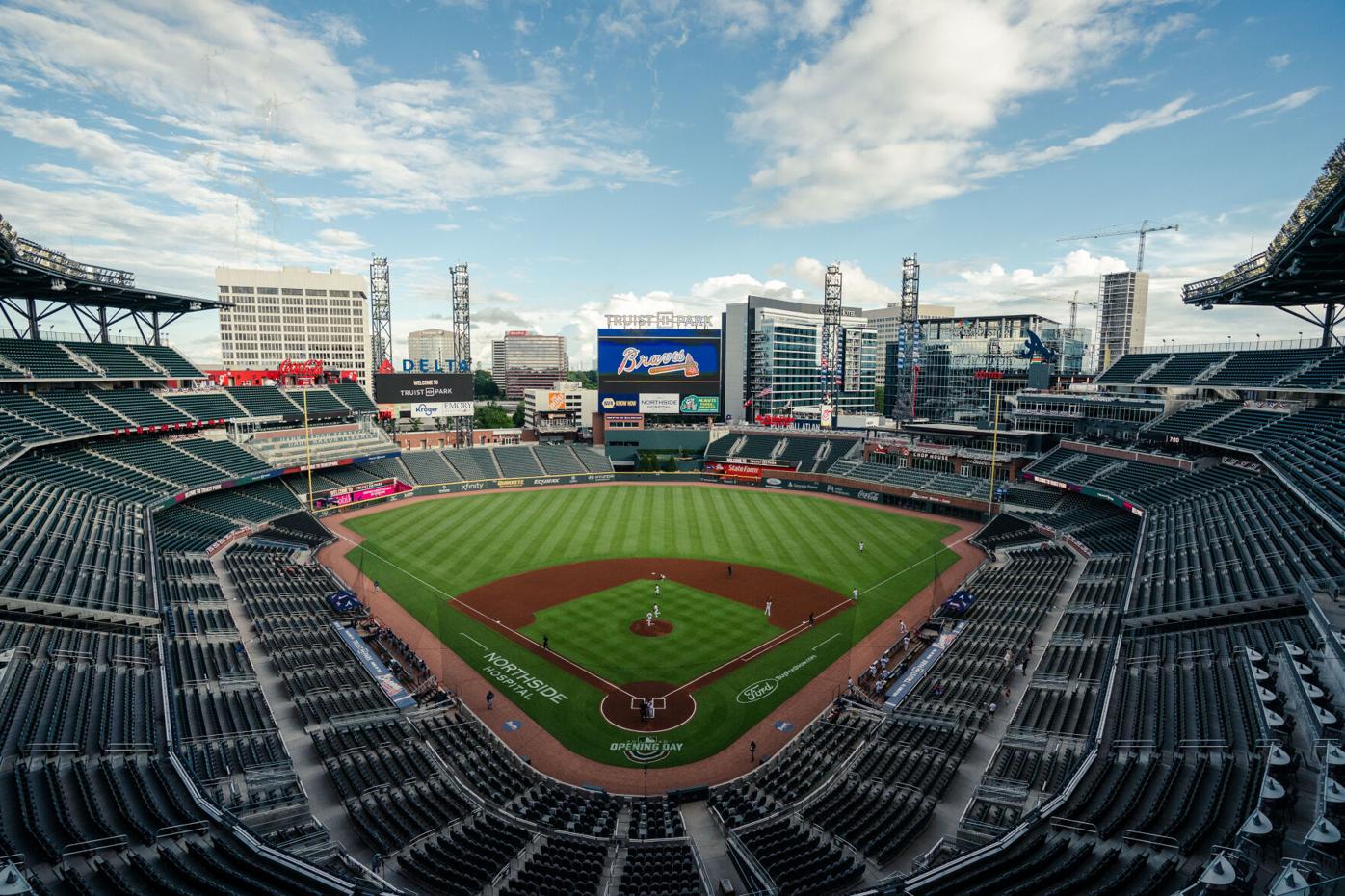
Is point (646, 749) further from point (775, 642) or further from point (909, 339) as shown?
point (909, 339)

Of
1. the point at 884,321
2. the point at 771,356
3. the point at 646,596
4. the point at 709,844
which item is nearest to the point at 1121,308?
the point at 884,321

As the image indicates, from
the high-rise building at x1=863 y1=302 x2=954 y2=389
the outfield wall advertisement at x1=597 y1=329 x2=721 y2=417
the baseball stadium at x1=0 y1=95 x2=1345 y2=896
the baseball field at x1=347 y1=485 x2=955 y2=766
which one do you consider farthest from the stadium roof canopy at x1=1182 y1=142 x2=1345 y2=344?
the high-rise building at x1=863 y1=302 x2=954 y2=389

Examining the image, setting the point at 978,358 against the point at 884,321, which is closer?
the point at 978,358

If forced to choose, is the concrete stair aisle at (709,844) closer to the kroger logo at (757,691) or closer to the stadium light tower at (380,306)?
the kroger logo at (757,691)

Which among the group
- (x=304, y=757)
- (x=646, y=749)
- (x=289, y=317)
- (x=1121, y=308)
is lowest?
(x=646, y=749)

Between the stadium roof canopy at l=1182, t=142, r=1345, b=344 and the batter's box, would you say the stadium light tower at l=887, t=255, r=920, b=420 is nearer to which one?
the stadium roof canopy at l=1182, t=142, r=1345, b=344
